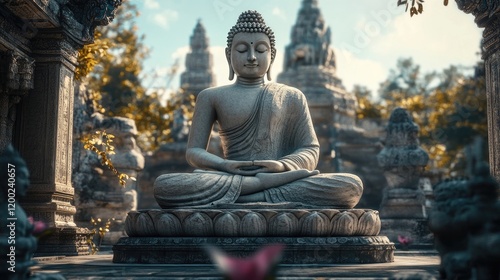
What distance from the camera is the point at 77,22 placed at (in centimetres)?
915

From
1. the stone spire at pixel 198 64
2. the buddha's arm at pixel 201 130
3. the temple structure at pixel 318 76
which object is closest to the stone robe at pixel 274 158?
the buddha's arm at pixel 201 130

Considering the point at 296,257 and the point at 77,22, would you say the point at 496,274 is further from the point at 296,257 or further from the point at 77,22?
the point at 77,22

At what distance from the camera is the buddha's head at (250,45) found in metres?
9.10

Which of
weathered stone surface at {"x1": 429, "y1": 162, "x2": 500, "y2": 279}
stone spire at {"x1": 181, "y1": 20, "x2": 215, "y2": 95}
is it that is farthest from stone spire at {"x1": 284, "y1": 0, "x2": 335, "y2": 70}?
weathered stone surface at {"x1": 429, "y1": 162, "x2": 500, "y2": 279}

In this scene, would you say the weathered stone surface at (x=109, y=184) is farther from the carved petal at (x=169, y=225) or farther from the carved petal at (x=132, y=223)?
the carved petal at (x=169, y=225)

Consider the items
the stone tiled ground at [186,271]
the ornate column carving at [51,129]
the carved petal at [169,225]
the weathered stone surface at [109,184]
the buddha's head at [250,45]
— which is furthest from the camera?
the weathered stone surface at [109,184]

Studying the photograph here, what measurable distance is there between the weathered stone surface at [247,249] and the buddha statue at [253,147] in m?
0.79

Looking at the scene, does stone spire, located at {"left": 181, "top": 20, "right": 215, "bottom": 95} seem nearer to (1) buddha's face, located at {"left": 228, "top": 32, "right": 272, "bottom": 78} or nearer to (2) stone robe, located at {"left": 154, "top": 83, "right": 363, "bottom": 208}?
(1) buddha's face, located at {"left": 228, "top": 32, "right": 272, "bottom": 78}

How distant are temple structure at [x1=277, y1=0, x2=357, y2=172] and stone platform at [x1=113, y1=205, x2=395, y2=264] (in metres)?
18.5

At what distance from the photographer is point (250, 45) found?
9.10 m

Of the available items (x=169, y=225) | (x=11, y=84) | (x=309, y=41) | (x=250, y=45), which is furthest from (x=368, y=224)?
(x=309, y=41)

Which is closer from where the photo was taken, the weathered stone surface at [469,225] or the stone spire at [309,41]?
the weathered stone surface at [469,225]

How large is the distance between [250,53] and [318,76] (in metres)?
22.3

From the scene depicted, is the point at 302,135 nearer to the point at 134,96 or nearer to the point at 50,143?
the point at 50,143
